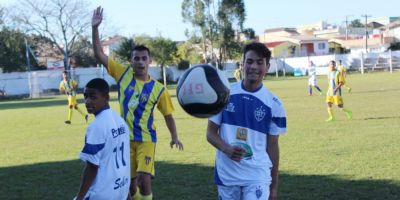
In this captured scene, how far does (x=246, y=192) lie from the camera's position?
14.2 feet

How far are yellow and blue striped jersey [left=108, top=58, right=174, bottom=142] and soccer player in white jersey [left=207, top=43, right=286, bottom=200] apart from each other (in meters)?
2.20

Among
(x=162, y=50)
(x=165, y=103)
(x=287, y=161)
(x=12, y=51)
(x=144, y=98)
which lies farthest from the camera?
(x=162, y=50)

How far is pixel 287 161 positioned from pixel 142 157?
4443 mm

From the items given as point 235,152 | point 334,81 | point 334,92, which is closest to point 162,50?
point 334,81

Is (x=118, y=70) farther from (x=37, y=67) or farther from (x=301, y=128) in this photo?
(x=37, y=67)

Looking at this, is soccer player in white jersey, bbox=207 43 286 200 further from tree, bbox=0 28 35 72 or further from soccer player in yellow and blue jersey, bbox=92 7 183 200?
tree, bbox=0 28 35 72

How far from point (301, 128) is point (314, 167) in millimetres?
5951

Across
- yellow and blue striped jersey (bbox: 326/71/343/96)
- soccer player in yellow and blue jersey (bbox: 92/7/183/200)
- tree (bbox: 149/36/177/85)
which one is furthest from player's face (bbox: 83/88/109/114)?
tree (bbox: 149/36/177/85)

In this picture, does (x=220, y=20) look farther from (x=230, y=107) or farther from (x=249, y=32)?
(x=230, y=107)

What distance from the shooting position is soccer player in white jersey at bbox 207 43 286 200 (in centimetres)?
432

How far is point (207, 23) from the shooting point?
68938 mm

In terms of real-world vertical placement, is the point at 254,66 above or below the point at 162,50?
below

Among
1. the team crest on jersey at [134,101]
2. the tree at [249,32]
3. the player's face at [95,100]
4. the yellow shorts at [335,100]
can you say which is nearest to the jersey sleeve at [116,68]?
the team crest on jersey at [134,101]

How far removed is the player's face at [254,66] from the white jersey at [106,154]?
1220 millimetres
